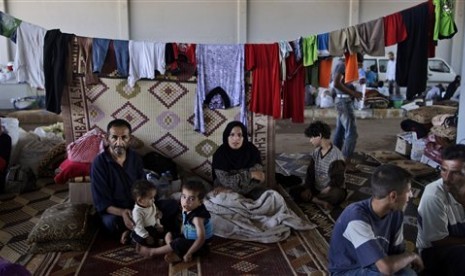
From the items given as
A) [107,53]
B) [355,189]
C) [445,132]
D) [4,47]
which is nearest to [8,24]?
[107,53]

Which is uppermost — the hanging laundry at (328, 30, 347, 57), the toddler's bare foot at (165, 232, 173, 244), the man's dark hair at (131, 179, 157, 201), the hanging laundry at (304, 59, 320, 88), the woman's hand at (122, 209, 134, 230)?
the hanging laundry at (328, 30, 347, 57)

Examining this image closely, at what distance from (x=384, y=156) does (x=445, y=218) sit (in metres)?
4.05

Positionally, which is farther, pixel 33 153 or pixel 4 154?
pixel 33 153

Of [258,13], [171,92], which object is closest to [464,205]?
[171,92]

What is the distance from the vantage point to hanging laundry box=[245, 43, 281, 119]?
4.71 m

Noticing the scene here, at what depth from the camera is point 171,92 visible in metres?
4.82

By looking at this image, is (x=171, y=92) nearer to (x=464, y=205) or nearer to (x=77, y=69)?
(x=77, y=69)

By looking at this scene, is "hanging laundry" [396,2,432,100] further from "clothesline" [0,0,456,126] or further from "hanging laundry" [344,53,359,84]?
"hanging laundry" [344,53,359,84]

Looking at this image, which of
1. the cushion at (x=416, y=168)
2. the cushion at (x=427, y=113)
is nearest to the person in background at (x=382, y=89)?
the cushion at (x=427, y=113)

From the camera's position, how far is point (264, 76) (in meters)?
4.76

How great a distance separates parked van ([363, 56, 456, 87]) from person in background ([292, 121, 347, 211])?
9425 mm

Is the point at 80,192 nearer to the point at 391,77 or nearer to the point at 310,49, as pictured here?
the point at 310,49

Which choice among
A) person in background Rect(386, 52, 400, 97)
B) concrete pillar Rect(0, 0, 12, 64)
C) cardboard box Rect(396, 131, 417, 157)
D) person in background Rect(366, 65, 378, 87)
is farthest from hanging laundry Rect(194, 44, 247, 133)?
concrete pillar Rect(0, 0, 12, 64)

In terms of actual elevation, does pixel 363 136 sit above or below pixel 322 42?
below
